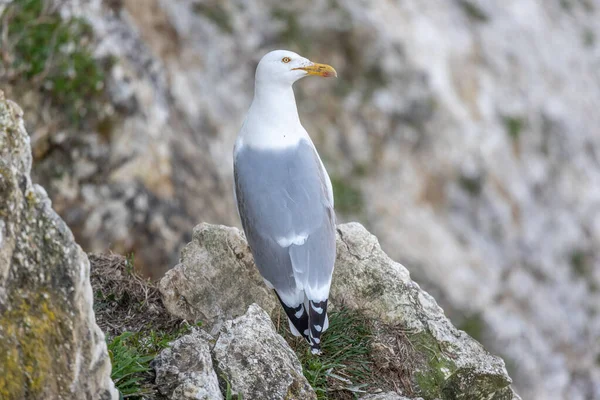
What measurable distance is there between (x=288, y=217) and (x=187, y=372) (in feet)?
4.03

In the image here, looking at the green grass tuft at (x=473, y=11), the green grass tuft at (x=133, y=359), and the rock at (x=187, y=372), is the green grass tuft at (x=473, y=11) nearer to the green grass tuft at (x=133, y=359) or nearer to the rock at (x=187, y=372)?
the green grass tuft at (x=133, y=359)

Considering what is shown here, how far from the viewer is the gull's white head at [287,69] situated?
5.41 m

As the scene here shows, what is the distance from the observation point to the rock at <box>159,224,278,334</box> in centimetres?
463

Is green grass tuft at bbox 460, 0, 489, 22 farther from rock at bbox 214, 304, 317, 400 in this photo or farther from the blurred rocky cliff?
rock at bbox 214, 304, 317, 400

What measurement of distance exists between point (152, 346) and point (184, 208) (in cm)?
475

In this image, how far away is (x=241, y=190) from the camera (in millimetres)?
4895

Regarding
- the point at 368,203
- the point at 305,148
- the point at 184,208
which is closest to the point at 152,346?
the point at 305,148

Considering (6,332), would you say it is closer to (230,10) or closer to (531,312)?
(230,10)

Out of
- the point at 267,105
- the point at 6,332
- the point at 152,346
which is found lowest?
the point at 152,346

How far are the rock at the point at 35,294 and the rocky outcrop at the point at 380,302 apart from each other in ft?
3.72

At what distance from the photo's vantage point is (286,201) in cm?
468

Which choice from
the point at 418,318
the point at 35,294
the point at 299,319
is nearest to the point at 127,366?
the point at 35,294

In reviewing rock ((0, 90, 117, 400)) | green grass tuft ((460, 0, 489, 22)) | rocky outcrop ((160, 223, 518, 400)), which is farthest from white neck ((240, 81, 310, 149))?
green grass tuft ((460, 0, 489, 22))

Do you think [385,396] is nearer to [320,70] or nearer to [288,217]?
[288,217]
